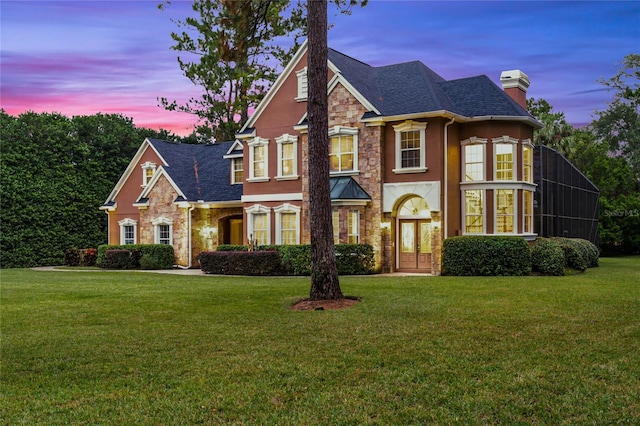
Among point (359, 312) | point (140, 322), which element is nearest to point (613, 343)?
point (359, 312)

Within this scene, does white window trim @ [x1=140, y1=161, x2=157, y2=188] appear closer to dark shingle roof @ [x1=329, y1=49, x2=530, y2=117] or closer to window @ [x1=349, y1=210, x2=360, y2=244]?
dark shingle roof @ [x1=329, y1=49, x2=530, y2=117]

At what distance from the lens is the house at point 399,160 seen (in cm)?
2377

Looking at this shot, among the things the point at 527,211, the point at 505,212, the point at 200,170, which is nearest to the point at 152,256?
the point at 200,170

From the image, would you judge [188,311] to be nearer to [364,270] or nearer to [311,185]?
[311,185]

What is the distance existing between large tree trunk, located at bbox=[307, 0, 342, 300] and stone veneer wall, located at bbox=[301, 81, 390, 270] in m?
10.5

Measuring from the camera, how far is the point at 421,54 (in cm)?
2908

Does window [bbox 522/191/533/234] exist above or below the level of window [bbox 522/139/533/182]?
below

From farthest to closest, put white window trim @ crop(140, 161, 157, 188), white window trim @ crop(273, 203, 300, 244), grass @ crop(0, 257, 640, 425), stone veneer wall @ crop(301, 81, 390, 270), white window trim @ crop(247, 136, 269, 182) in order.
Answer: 1. white window trim @ crop(140, 161, 157, 188)
2. white window trim @ crop(247, 136, 269, 182)
3. white window trim @ crop(273, 203, 300, 244)
4. stone veneer wall @ crop(301, 81, 390, 270)
5. grass @ crop(0, 257, 640, 425)

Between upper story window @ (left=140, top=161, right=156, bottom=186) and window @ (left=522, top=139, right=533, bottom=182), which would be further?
upper story window @ (left=140, top=161, right=156, bottom=186)

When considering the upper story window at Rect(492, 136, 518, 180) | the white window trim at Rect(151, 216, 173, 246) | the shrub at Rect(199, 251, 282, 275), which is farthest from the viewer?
the white window trim at Rect(151, 216, 173, 246)

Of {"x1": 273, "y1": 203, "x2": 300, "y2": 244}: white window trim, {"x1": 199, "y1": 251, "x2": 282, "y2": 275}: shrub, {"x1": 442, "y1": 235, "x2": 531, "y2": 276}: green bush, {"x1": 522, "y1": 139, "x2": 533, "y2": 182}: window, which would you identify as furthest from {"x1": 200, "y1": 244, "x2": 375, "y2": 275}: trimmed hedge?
{"x1": 522, "y1": 139, "x2": 533, "y2": 182}: window

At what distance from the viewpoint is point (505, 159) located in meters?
24.3

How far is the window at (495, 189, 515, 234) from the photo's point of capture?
2403 centimetres

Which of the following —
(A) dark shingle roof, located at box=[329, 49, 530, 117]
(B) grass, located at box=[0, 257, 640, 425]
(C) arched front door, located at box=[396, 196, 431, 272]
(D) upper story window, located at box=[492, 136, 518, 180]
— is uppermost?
(A) dark shingle roof, located at box=[329, 49, 530, 117]
